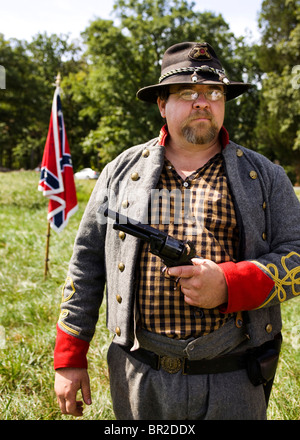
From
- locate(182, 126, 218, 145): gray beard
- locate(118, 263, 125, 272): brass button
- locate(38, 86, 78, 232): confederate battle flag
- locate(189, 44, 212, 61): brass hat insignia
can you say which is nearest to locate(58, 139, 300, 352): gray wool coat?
locate(118, 263, 125, 272): brass button

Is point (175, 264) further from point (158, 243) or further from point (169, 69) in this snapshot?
point (169, 69)

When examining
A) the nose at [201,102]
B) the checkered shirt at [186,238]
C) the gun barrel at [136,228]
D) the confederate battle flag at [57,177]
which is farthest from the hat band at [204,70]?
the confederate battle flag at [57,177]

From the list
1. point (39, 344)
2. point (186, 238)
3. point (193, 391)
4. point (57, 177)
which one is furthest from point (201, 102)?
point (57, 177)

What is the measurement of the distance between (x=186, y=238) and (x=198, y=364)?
61 cm

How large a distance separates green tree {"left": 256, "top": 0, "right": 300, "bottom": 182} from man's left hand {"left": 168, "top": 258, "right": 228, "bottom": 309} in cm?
2285

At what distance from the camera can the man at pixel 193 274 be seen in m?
1.91

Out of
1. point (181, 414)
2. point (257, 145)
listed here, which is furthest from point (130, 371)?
point (257, 145)

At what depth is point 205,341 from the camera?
1.92m

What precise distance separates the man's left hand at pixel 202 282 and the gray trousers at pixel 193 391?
0.21 metres

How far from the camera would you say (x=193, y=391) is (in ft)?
6.31

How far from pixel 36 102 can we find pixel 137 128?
21.7 feet

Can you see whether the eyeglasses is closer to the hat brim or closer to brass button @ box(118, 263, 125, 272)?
the hat brim

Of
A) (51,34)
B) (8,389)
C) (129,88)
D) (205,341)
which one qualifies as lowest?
(8,389)

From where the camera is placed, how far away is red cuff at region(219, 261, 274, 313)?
5.95 feet
